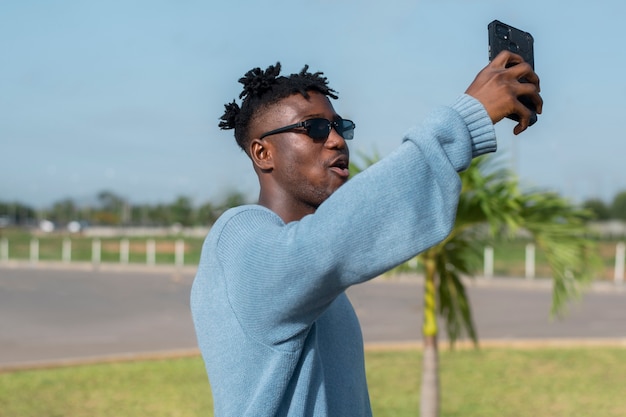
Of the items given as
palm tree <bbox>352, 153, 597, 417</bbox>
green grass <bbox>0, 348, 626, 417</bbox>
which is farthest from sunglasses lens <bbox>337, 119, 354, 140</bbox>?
green grass <bbox>0, 348, 626, 417</bbox>

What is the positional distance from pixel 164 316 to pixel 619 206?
40.0 m

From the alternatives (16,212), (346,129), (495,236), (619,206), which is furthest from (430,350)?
(16,212)

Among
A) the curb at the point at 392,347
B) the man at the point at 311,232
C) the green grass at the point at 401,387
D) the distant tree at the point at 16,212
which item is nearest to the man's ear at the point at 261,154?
the man at the point at 311,232

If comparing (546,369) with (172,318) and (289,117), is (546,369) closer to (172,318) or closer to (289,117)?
(172,318)

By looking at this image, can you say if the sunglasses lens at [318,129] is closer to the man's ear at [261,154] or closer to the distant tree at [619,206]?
the man's ear at [261,154]

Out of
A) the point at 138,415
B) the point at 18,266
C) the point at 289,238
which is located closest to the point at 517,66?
the point at 289,238

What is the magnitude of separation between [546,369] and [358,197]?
8890 mm

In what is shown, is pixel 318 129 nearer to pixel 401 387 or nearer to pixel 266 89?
pixel 266 89

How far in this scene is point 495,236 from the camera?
6480 millimetres

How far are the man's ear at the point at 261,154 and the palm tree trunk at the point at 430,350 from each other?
4.92 meters

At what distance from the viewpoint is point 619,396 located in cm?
843

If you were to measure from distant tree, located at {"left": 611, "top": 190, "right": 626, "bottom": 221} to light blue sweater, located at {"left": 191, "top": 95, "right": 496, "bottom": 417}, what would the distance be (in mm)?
50649

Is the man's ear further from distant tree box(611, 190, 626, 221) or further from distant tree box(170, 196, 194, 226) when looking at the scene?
distant tree box(170, 196, 194, 226)

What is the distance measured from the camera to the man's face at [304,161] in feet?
5.81
